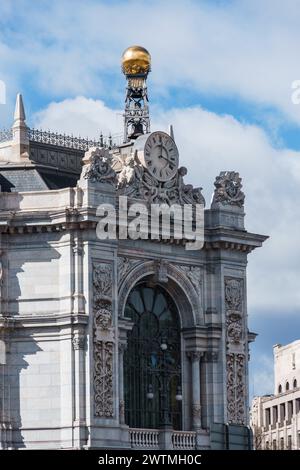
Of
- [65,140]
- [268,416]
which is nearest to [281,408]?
[268,416]

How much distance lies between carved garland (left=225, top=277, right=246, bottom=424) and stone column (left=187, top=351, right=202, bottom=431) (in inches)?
57.5

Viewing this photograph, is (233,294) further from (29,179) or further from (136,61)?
(136,61)

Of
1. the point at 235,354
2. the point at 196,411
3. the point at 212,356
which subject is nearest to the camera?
the point at 196,411

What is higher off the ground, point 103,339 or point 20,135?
point 20,135

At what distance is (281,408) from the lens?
574 feet

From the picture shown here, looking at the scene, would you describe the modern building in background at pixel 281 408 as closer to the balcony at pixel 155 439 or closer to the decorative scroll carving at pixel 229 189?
the decorative scroll carving at pixel 229 189

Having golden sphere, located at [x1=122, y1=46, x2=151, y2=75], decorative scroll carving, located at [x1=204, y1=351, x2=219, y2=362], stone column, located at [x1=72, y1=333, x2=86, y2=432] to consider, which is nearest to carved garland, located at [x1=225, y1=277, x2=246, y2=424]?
decorative scroll carving, located at [x1=204, y1=351, x2=219, y2=362]

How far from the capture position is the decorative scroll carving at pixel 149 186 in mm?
94625

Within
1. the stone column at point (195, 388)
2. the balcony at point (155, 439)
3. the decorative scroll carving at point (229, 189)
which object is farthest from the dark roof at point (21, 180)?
the balcony at point (155, 439)

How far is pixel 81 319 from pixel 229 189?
12.1 meters

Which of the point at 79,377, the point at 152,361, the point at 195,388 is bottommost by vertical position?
the point at 79,377
